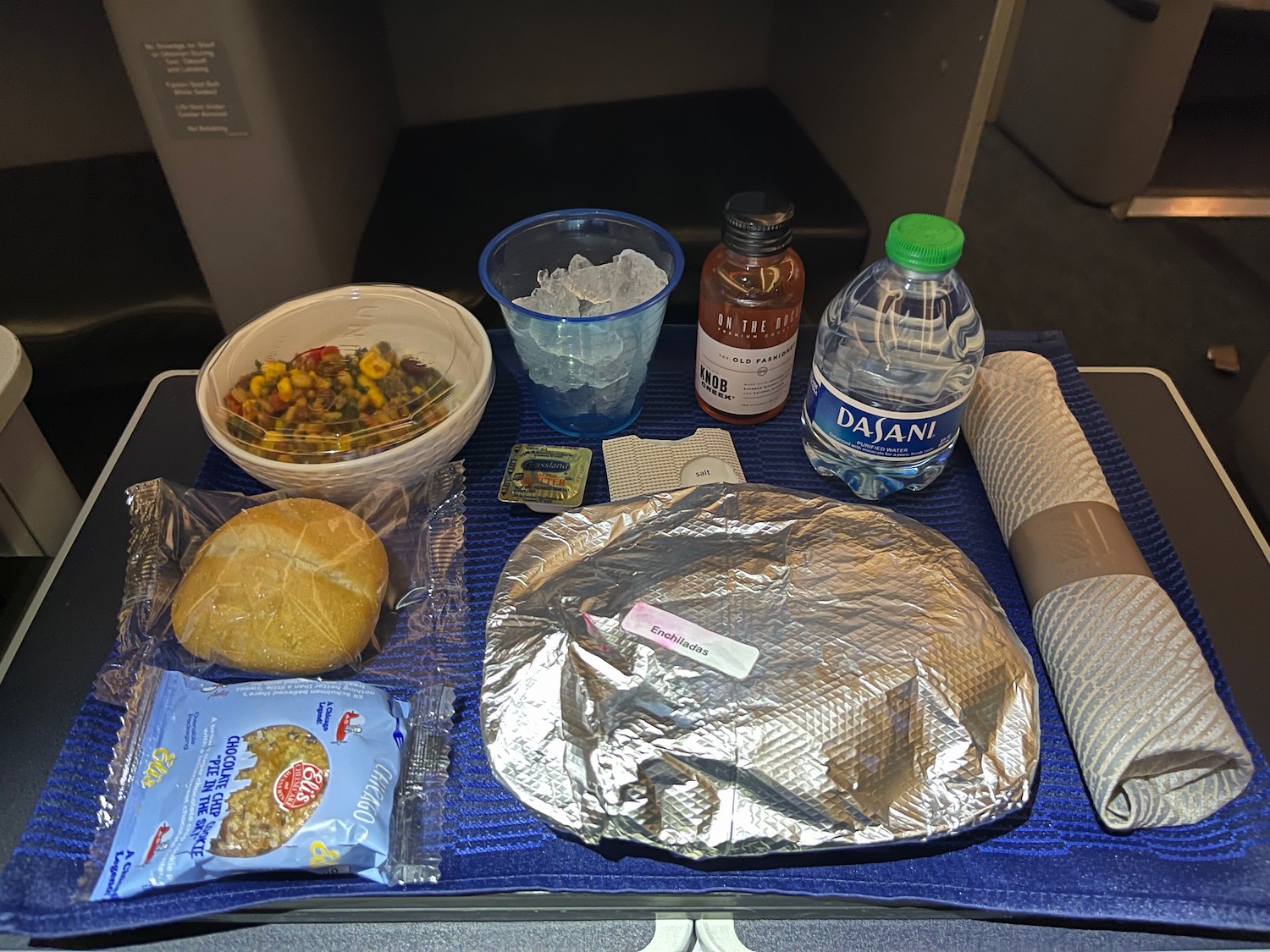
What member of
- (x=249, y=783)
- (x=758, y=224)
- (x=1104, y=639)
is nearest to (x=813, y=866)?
(x=1104, y=639)

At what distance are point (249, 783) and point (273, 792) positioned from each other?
0.02 metres

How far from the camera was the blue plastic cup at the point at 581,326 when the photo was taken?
68 centimetres

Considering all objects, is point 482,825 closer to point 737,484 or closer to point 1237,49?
point 737,484

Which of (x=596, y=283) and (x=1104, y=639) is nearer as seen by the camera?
(x=1104, y=639)

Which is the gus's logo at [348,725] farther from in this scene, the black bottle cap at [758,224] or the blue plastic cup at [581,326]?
the black bottle cap at [758,224]

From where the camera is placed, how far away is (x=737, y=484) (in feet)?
2.08

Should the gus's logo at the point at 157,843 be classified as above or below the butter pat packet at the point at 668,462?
above

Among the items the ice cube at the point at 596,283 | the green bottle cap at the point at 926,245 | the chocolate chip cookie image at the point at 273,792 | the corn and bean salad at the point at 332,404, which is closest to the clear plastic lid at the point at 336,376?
the corn and bean salad at the point at 332,404

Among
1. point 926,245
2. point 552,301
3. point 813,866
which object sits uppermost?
point 926,245

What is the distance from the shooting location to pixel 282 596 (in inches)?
22.0

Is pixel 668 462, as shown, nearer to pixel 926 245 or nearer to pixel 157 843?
pixel 926 245

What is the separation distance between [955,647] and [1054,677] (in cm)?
12

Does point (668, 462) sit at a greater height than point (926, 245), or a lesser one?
lesser

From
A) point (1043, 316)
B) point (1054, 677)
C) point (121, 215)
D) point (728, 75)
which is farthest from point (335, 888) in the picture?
point (1043, 316)
